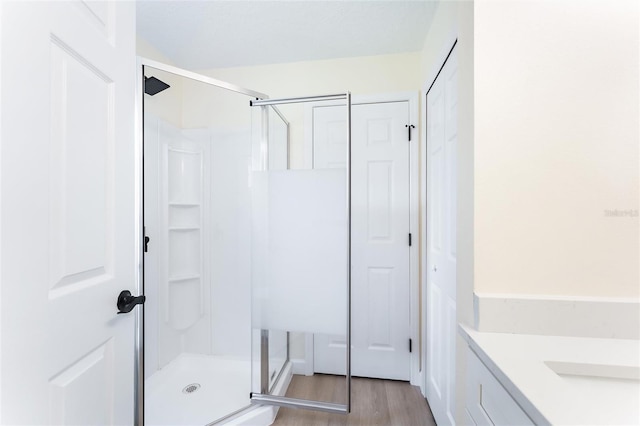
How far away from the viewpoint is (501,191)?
32.0 inches

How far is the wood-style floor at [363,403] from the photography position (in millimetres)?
1566

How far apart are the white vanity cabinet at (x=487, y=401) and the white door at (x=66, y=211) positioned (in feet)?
3.41

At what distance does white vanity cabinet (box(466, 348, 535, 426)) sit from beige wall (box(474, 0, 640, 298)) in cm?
24

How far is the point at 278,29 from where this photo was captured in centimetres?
173

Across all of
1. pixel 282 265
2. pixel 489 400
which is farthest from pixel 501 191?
pixel 282 265

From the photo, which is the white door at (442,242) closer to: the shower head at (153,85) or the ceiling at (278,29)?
the ceiling at (278,29)

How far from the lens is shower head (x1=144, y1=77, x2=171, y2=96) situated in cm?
119

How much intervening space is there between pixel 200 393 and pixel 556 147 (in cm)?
201

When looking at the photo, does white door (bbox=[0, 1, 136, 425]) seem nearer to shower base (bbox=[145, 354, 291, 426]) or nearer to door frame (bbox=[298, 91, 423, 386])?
shower base (bbox=[145, 354, 291, 426])

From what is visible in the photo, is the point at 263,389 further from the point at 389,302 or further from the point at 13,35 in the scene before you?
the point at 13,35

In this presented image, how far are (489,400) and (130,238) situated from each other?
1.20 meters

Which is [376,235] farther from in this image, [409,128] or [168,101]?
[168,101]

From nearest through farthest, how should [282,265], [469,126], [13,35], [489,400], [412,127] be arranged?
[13,35] → [489,400] → [469,126] → [282,265] → [412,127]

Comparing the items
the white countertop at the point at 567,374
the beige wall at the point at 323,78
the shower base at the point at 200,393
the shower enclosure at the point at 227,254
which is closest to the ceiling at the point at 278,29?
the beige wall at the point at 323,78
